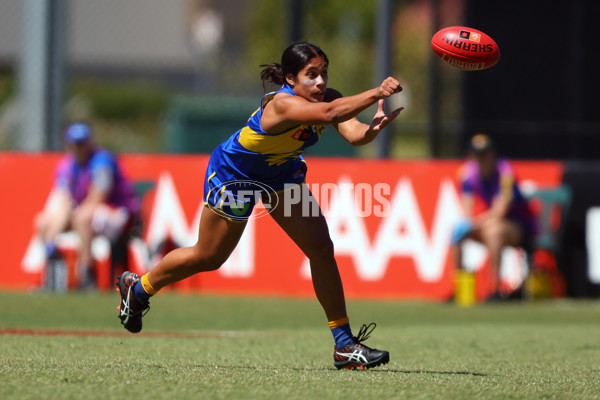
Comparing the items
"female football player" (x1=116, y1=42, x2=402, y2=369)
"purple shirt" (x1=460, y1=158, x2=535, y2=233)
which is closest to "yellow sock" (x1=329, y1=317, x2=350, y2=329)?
"female football player" (x1=116, y1=42, x2=402, y2=369)

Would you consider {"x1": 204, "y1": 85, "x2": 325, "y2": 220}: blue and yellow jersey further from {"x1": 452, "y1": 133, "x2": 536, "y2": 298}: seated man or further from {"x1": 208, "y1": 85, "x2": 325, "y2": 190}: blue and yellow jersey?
{"x1": 452, "y1": 133, "x2": 536, "y2": 298}: seated man

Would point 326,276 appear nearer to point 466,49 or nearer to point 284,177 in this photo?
point 284,177

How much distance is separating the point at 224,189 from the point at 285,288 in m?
6.35

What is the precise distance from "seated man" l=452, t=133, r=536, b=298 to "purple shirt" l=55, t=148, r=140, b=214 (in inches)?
151

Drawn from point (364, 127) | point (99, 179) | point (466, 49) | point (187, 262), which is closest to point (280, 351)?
point (187, 262)

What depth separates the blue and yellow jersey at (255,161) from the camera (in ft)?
19.9

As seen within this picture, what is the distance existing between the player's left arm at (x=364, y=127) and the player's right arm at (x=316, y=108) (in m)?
0.22

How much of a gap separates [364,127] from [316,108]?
1.84 feet

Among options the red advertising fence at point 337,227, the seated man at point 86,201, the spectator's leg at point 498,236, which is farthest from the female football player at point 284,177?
the red advertising fence at point 337,227

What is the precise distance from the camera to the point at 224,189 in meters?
6.26

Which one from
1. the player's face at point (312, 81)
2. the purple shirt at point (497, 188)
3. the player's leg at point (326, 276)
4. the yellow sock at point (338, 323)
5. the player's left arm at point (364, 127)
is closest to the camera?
the player's left arm at point (364, 127)

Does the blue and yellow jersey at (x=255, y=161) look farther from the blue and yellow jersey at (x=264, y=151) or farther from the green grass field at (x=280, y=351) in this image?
the green grass field at (x=280, y=351)

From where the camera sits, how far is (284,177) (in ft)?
20.8

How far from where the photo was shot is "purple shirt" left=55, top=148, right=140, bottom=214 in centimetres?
1212
